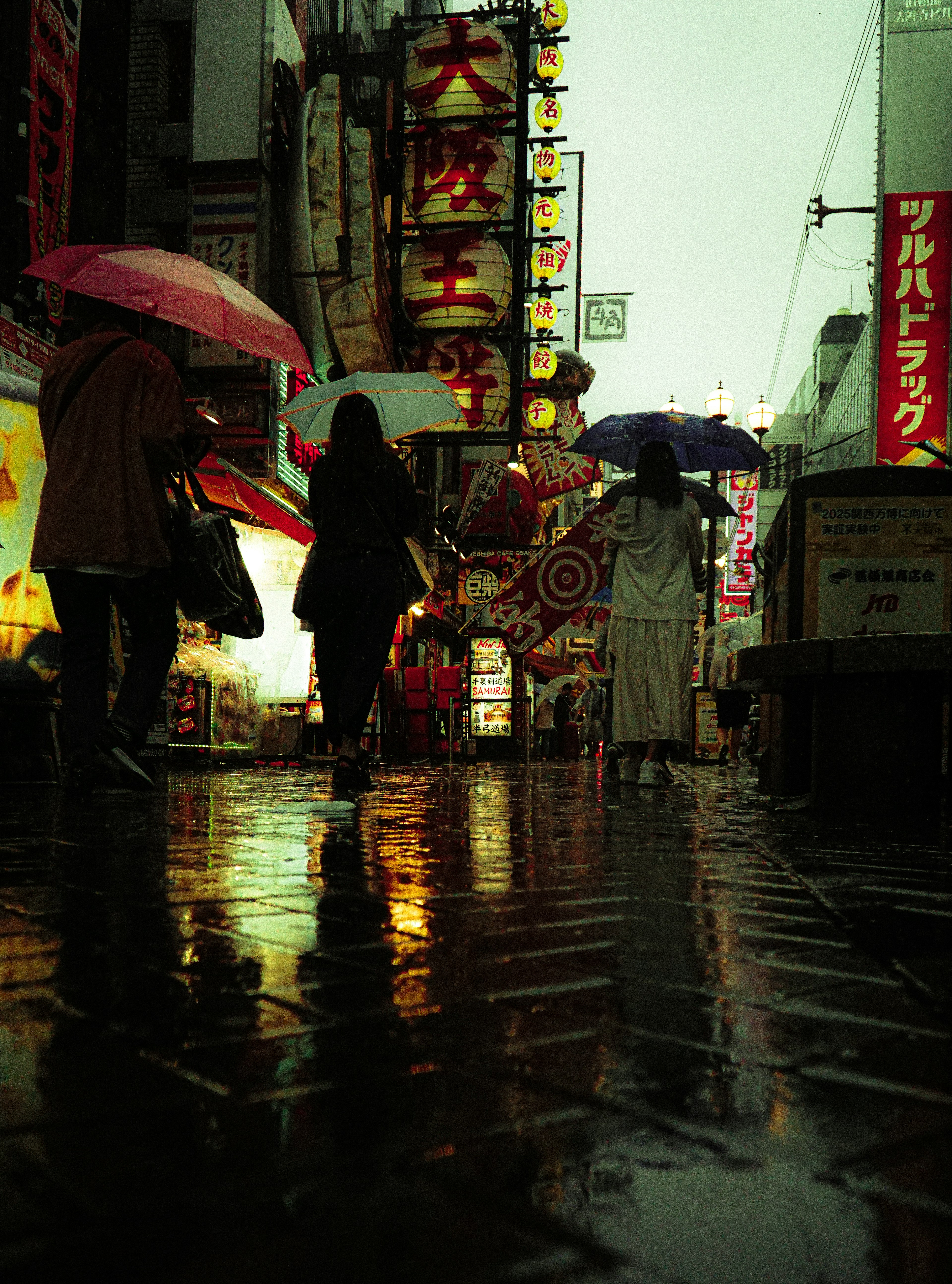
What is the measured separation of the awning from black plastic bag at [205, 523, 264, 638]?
5.42 m

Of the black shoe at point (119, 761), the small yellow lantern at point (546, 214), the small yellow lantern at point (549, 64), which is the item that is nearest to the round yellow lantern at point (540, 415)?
the small yellow lantern at point (546, 214)

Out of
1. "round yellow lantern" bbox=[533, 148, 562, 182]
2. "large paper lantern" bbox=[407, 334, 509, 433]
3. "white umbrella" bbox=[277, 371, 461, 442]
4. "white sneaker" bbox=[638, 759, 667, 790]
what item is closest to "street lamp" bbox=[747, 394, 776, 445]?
"round yellow lantern" bbox=[533, 148, 562, 182]

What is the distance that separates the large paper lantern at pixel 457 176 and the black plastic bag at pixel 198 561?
34.8ft

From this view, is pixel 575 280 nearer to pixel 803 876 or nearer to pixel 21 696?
pixel 21 696

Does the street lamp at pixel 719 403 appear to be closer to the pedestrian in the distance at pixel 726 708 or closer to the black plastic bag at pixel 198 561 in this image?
the pedestrian in the distance at pixel 726 708

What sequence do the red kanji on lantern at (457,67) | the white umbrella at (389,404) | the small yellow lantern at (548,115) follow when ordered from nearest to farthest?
the white umbrella at (389,404)
the red kanji on lantern at (457,67)
the small yellow lantern at (548,115)

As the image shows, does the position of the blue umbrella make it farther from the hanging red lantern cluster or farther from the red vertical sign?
the red vertical sign

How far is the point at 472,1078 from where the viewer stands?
1.31m

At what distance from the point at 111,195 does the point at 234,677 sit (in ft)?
18.6

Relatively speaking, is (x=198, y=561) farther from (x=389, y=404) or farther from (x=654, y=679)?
(x=389, y=404)

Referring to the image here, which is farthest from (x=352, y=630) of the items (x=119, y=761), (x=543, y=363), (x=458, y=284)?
(x=543, y=363)

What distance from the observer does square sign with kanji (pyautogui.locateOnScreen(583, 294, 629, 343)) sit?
4459 cm

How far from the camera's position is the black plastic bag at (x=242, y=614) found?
19.5 ft

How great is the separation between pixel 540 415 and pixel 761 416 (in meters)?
4.72
